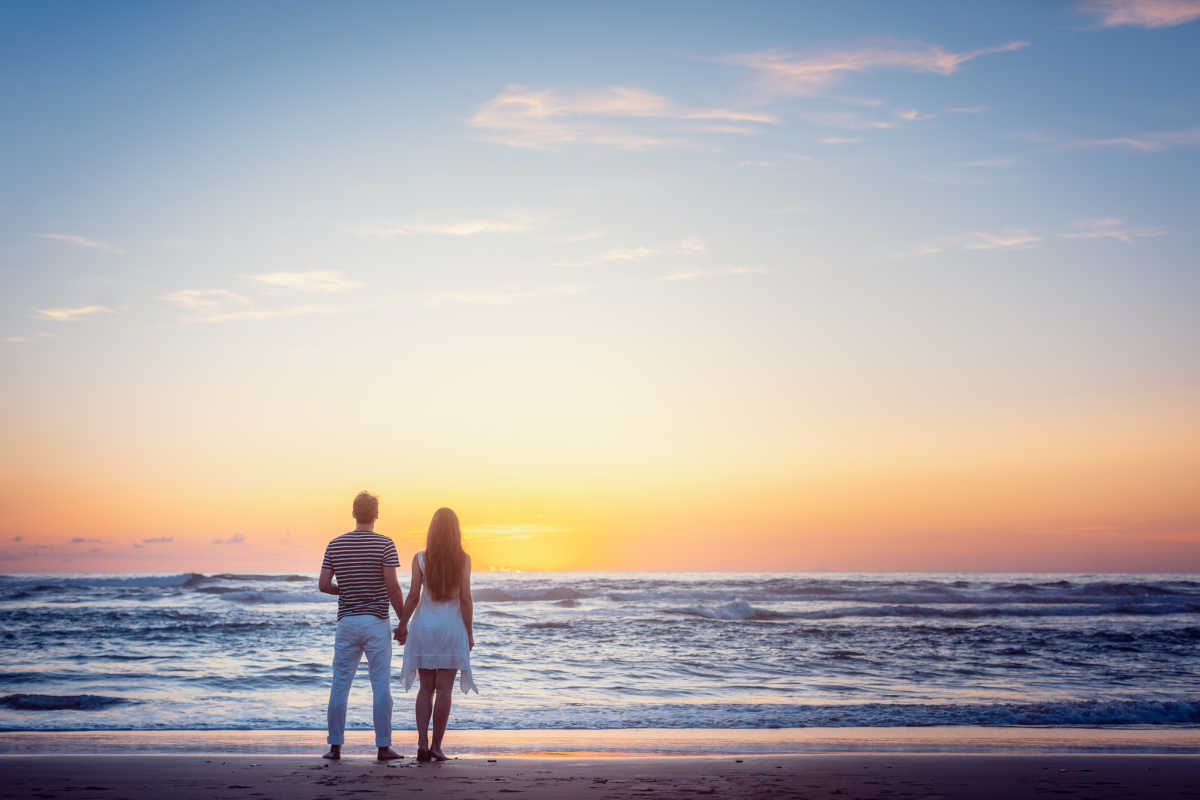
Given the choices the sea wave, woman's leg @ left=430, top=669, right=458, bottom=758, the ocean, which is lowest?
the ocean

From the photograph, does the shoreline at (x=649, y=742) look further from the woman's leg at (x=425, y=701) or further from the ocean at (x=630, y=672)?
the woman's leg at (x=425, y=701)

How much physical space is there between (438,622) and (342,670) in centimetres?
78

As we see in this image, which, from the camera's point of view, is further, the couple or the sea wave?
the sea wave

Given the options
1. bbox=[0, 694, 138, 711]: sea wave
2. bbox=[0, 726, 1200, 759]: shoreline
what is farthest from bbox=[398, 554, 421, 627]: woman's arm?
bbox=[0, 694, 138, 711]: sea wave

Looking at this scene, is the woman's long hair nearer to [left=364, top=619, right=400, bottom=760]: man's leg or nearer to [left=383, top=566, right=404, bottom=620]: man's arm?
[left=383, top=566, right=404, bottom=620]: man's arm

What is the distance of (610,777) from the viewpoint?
5809 millimetres

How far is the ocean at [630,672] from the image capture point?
9.45 meters

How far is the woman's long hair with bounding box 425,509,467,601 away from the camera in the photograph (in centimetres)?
623

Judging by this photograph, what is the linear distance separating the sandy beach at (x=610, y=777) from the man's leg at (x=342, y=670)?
22 cm

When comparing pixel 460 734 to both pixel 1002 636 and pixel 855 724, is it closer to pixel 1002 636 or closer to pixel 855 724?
pixel 855 724

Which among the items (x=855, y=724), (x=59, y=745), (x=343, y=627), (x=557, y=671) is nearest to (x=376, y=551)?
(x=343, y=627)

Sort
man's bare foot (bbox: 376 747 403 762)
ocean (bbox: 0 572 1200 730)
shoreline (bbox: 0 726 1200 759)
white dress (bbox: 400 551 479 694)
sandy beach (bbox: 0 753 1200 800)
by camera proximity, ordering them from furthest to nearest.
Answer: ocean (bbox: 0 572 1200 730) < shoreline (bbox: 0 726 1200 759) < white dress (bbox: 400 551 479 694) < man's bare foot (bbox: 376 747 403 762) < sandy beach (bbox: 0 753 1200 800)

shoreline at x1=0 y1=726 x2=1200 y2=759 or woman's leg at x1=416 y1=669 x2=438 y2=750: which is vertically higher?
woman's leg at x1=416 y1=669 x2=438 y2=750

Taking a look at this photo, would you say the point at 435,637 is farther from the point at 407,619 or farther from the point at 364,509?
the point at 364,509
